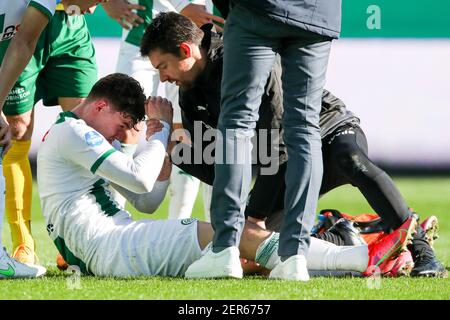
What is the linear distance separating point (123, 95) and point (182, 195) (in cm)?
142

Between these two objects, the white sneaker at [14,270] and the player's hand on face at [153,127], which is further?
the player's hand on face at [153,127]

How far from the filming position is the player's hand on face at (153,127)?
13.1 feet

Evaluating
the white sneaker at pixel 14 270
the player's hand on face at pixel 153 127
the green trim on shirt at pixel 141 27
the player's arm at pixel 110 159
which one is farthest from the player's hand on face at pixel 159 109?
the green trim on shirt at pixel 141 27

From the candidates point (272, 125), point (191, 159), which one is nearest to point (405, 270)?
point (272, 125)

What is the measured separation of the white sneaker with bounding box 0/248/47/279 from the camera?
374cm

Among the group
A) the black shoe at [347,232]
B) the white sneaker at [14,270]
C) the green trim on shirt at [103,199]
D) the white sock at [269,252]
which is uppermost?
the green trim on shirt at [103,199]

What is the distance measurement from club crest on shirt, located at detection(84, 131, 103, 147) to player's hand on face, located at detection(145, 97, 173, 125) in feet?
1.12

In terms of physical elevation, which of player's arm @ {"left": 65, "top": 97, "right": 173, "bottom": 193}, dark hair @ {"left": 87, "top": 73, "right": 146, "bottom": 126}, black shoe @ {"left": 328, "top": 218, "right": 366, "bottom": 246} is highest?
dark hair @ {"left": 87, "top": 73, "right": 146, "bottom": 126}

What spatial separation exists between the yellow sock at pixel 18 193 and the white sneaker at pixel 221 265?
4.23ft

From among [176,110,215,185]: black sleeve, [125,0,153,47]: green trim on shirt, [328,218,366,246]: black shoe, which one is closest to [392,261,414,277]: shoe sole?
[328,218,366,246]: black shoe

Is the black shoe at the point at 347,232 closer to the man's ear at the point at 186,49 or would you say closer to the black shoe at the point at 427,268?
the black shoe at the point at 427,268

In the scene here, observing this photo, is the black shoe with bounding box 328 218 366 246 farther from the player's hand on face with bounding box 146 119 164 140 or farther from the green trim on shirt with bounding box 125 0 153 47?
the green trim on shirt with bounding box 125 0 153 47

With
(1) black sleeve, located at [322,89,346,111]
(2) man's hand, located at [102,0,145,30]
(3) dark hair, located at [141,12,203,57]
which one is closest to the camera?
(3) dark hair, located at [141,12,203,57]
